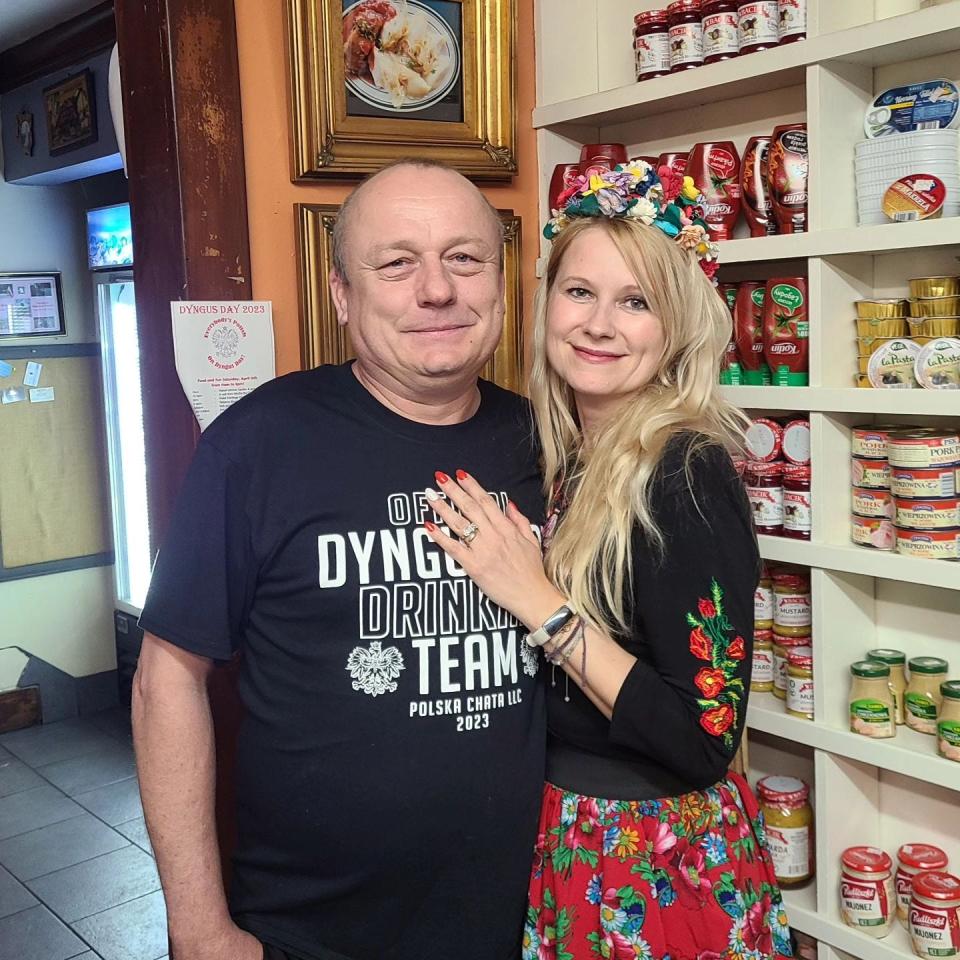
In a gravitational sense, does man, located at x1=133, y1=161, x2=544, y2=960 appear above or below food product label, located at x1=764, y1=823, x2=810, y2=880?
above

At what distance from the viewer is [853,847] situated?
205 centimetres

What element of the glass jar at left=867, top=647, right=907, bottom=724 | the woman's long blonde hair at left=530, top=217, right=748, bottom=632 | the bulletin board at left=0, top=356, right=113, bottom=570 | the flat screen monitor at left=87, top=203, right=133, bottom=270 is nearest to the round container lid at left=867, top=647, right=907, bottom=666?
the glass jar at left=867, top=647, right=907, bottom=724

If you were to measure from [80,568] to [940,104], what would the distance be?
4.17 meters

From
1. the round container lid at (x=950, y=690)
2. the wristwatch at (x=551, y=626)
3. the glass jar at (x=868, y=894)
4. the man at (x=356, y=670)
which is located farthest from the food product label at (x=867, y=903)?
the wristwatch at (x=551, y=626)

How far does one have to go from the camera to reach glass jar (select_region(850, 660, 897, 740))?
1.91 m

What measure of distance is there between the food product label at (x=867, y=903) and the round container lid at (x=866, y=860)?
2 centimetres

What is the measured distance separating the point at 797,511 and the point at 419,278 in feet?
2.89

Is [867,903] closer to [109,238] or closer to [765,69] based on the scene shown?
[765,69]

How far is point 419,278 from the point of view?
145cm

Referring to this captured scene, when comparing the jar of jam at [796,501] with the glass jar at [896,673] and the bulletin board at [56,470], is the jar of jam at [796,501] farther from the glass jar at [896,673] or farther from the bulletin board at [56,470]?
the bulletin board at [56,470]

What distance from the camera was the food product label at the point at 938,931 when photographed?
6.11 feet

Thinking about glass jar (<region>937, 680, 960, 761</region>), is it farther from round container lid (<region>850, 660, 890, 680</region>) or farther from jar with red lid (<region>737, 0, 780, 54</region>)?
jar with red lid (<region>737, 0, 780, 54</region>)

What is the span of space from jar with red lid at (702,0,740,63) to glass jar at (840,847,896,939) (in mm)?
1426

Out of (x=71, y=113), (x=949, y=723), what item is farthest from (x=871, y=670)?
(x=71, y=113)
